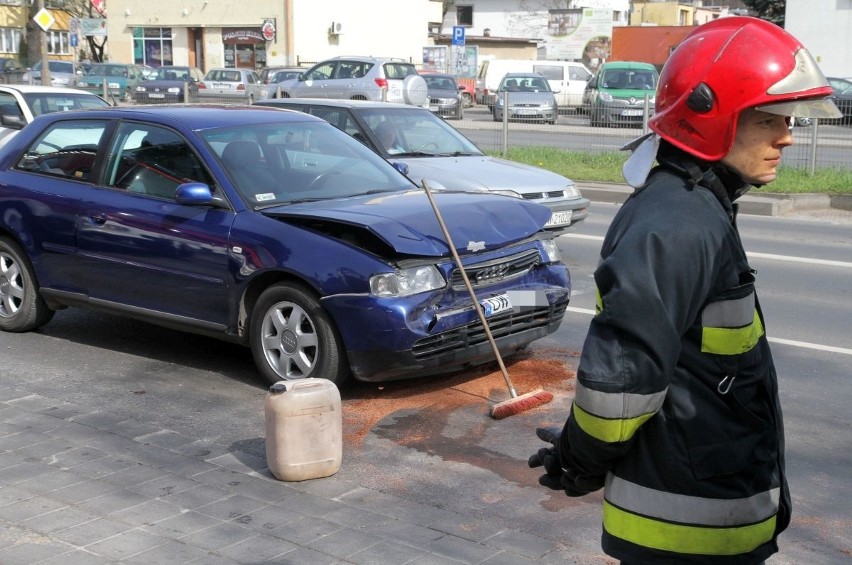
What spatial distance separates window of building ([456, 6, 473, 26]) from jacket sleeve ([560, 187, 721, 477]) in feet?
245

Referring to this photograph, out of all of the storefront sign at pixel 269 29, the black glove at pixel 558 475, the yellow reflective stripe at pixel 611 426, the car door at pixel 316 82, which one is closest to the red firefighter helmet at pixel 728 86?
the yellow reflective stripe at pixel 611 426

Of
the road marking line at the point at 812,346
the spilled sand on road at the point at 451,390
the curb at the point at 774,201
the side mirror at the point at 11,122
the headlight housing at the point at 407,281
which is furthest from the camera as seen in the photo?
the curb at the point at 774,201

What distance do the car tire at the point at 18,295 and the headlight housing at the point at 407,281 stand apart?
10.1 feet

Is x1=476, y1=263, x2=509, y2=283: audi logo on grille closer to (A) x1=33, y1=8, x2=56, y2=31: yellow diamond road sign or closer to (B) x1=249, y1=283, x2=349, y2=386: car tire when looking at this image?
(B) x1=249, y1=283, x2=349, y2=386: car tire

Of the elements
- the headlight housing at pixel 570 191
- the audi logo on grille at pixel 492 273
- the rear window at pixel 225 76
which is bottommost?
the headlight housing at pixel 570 191

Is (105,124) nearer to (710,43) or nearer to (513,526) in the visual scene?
(513,526)

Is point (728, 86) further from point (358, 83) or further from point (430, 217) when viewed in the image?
point (358, 83)

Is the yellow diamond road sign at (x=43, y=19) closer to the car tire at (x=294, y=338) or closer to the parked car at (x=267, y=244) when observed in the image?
the parked car at (x=267, y=244)

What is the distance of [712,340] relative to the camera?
2354 millimetres

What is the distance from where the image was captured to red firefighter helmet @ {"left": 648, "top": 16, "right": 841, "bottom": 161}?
2.37m

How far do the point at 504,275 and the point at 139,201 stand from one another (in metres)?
2.45

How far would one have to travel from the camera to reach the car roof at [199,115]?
24.5 feet

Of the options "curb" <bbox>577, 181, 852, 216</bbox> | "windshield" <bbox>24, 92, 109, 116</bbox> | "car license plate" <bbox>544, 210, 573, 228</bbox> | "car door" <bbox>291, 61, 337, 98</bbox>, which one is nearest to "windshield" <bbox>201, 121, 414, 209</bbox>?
"car license plate" <bbox>544, 210, 573, 228</bbox>

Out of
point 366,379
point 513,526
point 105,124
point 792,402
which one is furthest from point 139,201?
point 792,402
